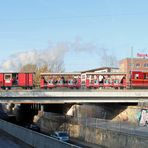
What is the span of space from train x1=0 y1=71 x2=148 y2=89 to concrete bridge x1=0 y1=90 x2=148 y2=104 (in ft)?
32.0

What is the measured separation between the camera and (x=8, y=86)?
3140 inches

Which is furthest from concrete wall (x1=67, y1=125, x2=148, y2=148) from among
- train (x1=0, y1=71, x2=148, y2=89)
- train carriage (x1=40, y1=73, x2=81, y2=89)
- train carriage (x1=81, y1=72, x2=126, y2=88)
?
train carriage (x1=81, y1=72, x2=126, y2=88)

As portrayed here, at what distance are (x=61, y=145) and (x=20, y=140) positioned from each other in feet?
55.9

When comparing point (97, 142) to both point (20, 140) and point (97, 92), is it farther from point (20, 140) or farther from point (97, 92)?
point (97, 92)

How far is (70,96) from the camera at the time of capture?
230 ft

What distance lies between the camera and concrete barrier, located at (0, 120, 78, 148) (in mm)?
26438

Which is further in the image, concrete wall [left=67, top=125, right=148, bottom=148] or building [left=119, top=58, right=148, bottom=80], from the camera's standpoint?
building [left=119, top=58, right=148, bottom=80]

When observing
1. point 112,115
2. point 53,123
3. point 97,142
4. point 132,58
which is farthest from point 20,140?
point 132,58

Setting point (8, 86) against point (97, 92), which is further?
point (8, 86)

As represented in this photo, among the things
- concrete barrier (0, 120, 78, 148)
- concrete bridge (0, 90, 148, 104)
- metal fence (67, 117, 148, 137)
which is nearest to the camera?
concrete barrier (0, 120, 78, 148)

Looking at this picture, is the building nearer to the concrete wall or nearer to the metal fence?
the concrete wall

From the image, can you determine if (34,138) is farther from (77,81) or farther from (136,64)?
(136,64)

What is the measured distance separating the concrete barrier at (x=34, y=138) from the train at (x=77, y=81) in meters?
27.3

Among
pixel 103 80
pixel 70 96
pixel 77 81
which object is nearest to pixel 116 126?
pixel 70 96
